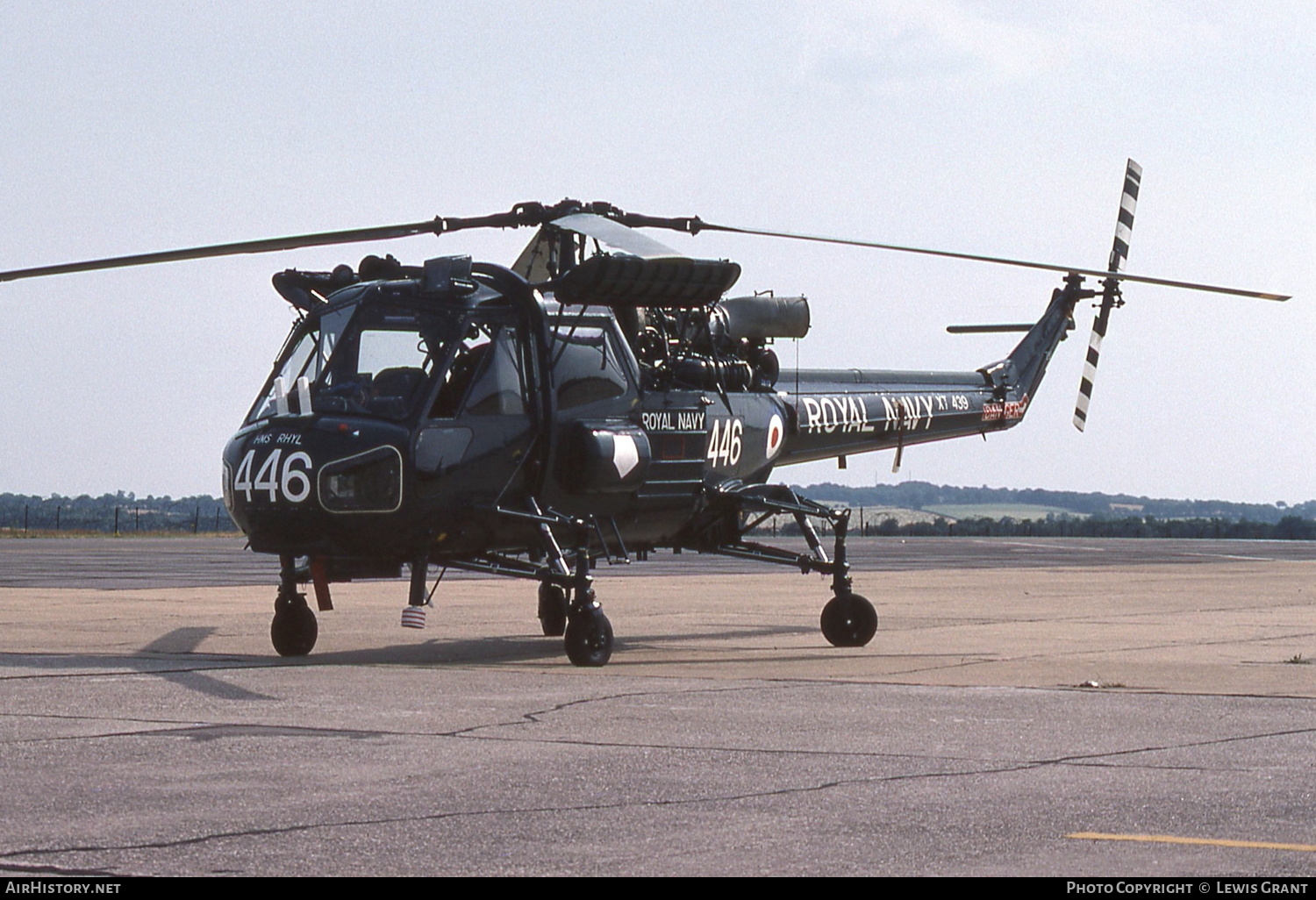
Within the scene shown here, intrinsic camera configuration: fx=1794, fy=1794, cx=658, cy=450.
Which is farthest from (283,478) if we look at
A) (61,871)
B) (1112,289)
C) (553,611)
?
(1112,289)

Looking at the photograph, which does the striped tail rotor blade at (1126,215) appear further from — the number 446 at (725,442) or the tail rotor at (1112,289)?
the number 446 at (725,442)

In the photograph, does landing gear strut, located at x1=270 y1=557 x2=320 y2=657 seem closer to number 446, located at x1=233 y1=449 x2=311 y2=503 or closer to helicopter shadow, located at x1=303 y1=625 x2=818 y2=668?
helicopter shadow, located at x1=303 y1=625 x2=818 y2=668

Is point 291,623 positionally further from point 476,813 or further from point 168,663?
point 476,813

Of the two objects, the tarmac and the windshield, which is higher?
the windshield

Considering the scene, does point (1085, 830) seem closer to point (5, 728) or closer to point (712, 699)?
point (712, 699)

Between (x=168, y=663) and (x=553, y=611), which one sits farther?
(x=553, y=611)

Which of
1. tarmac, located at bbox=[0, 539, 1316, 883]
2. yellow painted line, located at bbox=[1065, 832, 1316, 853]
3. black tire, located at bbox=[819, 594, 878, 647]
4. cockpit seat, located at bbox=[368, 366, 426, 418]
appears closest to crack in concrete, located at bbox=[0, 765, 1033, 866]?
tarmac, located at bbox=[0, 539, 1316, 883]

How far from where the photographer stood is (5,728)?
10.2 meters

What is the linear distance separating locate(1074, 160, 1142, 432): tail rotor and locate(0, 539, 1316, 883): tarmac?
6077mm

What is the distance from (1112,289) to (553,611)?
437 inches

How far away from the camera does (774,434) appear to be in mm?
19641

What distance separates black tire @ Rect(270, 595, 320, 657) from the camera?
16.1 m

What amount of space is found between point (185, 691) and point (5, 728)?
2243 millimetres

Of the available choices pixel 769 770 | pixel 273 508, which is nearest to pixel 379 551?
pixel 273 508
